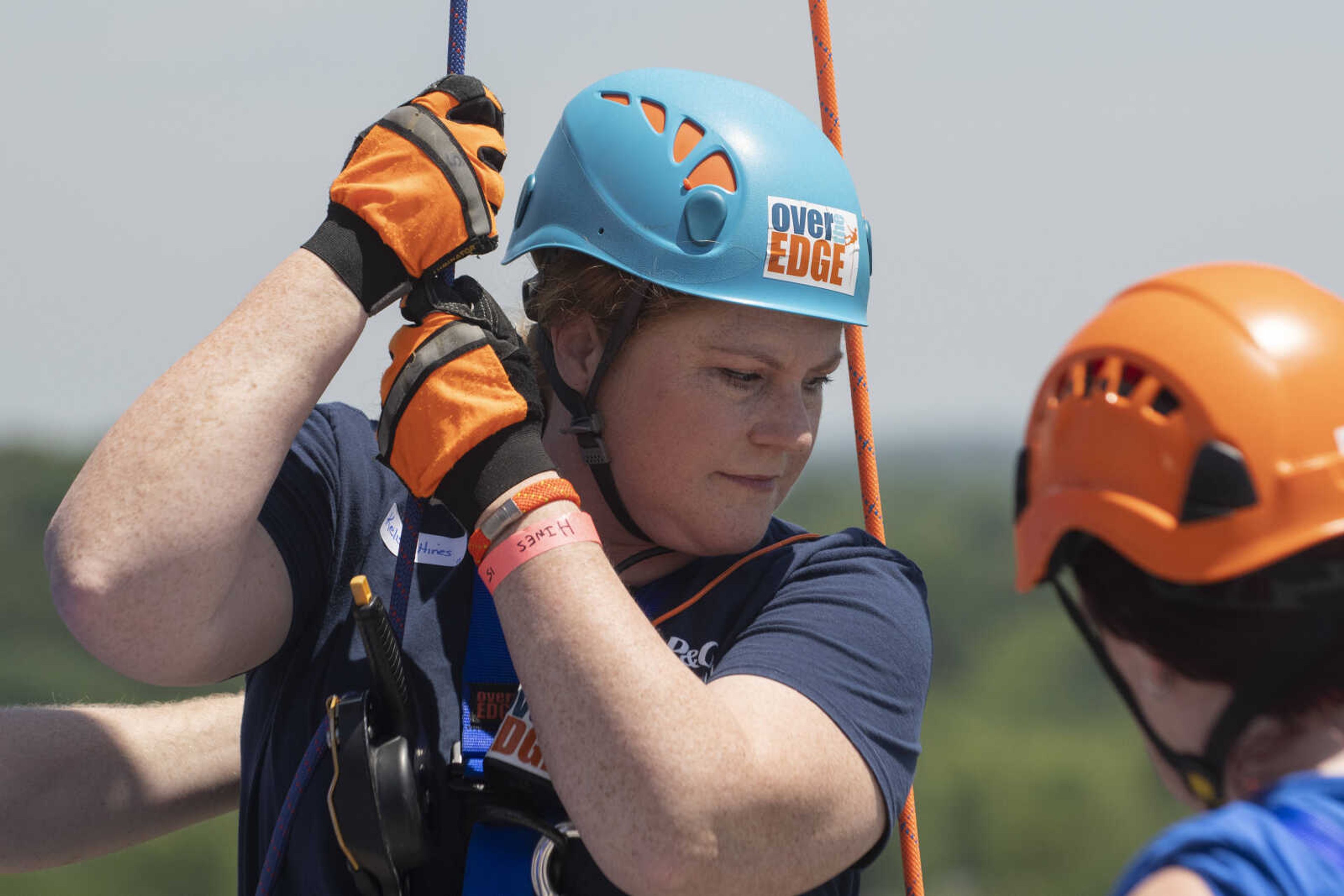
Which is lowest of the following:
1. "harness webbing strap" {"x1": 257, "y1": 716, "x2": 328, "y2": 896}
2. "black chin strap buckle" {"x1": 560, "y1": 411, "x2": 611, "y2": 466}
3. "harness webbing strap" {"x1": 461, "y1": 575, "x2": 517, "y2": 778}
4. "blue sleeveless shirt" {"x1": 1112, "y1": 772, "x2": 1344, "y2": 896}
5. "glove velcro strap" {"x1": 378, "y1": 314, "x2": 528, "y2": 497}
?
"harness webbing strap" {"x1": 257, "y1": 716, "x2": 328, "y2": 896}

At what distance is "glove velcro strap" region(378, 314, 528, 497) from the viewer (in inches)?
91.4

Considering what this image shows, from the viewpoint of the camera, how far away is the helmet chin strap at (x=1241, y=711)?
4.98 ft

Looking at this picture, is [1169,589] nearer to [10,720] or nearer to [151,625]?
[151,625]

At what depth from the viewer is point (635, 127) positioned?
8.88 feet

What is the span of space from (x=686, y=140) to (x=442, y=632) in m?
1.04

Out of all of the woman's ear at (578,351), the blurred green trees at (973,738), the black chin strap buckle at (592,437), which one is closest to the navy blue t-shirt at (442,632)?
the black chin strap buckle at (592,437)

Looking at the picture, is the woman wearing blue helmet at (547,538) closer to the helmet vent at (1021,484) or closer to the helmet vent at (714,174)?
the helmet vent at (714,174)

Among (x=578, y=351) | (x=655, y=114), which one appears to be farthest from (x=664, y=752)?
(x=655, y=114)

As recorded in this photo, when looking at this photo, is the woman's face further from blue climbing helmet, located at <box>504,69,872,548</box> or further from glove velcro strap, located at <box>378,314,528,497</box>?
glove velcro strap, located at <box>378,314,528,497</box>

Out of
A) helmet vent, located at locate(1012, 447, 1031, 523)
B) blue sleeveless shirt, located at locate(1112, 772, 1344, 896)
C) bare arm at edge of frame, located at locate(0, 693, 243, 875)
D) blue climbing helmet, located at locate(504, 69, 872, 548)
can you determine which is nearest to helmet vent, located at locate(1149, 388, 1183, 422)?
helmet vent, located at locate(1012, 447, 1031, 523)

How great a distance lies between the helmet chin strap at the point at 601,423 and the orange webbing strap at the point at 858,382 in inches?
24.8

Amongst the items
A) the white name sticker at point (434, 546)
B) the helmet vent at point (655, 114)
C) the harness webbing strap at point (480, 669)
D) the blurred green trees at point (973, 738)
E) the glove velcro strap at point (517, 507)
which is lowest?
the blurred green trees at point (973, 738)

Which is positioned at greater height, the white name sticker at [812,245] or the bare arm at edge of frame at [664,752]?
the white name sticker at [812,245]

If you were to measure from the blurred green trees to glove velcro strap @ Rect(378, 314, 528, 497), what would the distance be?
3204 centimetres
